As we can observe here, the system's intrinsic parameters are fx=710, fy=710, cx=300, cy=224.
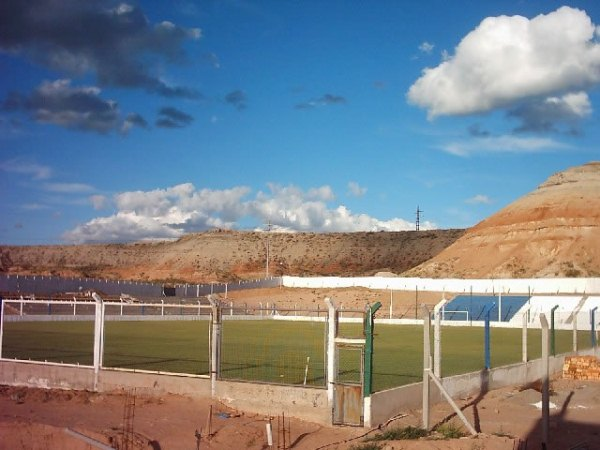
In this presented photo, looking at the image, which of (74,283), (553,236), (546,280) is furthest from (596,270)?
(74,283)

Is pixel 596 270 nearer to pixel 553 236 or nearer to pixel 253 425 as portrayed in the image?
pixel 553 236

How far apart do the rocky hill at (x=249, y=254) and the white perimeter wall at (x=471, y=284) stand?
3983 cm

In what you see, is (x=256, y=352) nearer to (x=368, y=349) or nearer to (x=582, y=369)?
(x=582, y=369)

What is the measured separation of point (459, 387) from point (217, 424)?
20.0 ft

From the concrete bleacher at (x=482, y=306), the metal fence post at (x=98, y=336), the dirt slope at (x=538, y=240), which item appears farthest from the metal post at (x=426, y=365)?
the dirt slope at (x=538, y=240)

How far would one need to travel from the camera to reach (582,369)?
67.5 feet

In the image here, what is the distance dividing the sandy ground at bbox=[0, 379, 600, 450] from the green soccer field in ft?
6.48

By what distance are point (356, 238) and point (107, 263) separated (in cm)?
5546

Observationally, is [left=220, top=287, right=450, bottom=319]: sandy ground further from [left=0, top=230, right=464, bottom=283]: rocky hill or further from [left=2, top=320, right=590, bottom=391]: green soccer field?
[left=0, top=230, right=464, bottom=283]: rocky hill

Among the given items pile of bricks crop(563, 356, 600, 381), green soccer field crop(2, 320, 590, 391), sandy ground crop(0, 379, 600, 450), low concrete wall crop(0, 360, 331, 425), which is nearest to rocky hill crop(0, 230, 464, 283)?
green soccer field crop(2, 320, 590, 391)

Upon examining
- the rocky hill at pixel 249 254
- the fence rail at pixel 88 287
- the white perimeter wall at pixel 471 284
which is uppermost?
the rocky hill at pixel 249 254

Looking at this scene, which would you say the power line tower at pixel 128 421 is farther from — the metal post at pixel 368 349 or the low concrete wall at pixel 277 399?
the metal post at pixel 368 349

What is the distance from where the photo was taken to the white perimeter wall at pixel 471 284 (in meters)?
63.0

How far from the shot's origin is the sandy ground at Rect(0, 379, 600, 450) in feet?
35.3
